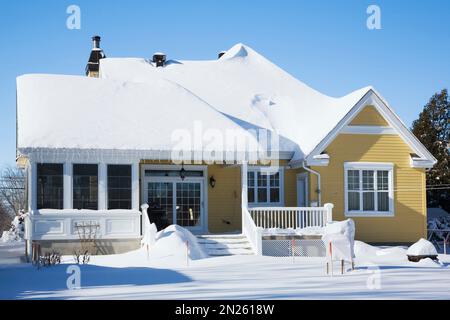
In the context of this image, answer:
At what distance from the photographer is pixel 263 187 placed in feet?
82.9

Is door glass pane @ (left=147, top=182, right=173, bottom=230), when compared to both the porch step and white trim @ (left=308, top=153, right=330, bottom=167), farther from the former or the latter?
white trim @ (left=308, top=153, right=330, bottom=167)

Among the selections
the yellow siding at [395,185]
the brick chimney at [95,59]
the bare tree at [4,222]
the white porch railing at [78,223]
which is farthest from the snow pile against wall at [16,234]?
the bare tree at [4,222]

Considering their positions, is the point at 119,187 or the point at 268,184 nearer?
the point at 119,187

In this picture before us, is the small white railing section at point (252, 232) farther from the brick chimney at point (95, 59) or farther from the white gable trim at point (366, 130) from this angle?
the brick chimney at point (95, 59)

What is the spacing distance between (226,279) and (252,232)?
21.2 ft

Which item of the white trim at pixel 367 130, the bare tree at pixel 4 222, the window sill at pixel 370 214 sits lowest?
the bare tree at pixel 4 222

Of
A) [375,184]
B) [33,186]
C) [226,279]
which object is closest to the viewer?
[226,279]

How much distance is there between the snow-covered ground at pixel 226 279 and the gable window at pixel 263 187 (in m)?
5.07

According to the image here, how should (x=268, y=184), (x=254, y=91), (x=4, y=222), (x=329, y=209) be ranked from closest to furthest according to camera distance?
(x=329, y=209), (x=268, y=184), (x=254, y=91), (x=4, y=222)

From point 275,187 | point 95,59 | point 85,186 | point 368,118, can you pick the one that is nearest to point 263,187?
point 275,187

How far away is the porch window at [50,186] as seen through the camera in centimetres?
2095

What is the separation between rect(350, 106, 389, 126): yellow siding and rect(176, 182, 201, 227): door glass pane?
623cm

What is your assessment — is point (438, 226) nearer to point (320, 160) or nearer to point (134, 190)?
point (320, 160)

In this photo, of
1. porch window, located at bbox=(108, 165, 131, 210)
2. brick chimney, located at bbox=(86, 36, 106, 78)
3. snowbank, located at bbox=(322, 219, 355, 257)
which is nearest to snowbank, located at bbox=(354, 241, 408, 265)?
snowbank, located at bbox=(322, 219, 355, 257)
